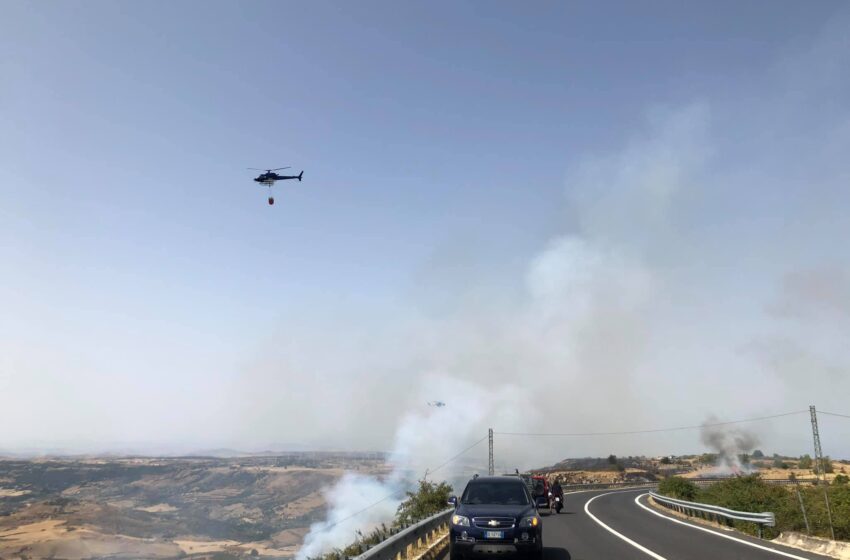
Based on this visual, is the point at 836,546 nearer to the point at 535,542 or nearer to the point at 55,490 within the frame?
the point at 535,542

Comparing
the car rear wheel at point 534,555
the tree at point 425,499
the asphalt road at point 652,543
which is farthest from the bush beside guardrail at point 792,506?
the tree at point 425,499

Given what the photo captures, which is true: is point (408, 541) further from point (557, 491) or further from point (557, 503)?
point (557, 491)

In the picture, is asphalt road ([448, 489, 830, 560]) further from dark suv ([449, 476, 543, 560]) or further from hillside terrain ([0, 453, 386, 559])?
hillside terrain ([0, 453, 386, 559])

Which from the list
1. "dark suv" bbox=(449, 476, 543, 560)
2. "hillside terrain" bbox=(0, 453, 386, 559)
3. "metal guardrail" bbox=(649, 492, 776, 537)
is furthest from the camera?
"hillside terrain" bbox=(0, 453, 386, 559)

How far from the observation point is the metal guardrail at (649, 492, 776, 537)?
54.1 feet

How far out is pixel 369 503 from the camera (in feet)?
513

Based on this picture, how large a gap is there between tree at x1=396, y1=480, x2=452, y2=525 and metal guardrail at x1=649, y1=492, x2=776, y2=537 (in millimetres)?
10604

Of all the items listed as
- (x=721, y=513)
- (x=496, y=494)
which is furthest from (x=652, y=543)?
(x=721, y=513)

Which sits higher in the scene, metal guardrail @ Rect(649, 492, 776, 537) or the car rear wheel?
the car rear wheel

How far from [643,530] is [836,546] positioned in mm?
7638

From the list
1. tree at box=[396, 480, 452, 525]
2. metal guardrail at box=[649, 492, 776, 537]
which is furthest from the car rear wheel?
tree at box=[396, 480, 452, 525]

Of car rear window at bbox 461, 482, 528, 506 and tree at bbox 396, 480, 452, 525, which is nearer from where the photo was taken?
car rear window at bbox 461, 482, 528, 506

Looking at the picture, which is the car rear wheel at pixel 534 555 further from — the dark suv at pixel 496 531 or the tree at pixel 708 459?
the tree at pixel 708 459

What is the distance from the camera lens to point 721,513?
2044cm
